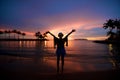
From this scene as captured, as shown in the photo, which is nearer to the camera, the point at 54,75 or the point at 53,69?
the point at 54,75

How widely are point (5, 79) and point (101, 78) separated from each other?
3923 mm

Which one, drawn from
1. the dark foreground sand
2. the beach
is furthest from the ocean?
the dark foreground sand

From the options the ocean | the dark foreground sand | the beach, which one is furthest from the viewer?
the ocean

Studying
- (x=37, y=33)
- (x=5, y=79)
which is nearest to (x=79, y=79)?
(x=5, y=79)

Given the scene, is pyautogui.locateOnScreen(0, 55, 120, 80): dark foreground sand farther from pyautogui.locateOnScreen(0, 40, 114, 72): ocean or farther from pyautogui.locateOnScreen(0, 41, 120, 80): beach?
pyautogui.locateOnScreen(0, 40, 114, 72): ocean

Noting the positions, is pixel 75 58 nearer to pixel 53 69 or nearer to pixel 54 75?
pixel 53 69

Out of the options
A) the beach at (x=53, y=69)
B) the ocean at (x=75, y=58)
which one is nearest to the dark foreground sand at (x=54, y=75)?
the beach at (x=53, y=69)

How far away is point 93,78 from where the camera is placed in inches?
367

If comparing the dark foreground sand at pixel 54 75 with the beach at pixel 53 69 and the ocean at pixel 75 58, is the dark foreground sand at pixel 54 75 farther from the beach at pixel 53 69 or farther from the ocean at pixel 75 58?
the ocean at pixel 75 58

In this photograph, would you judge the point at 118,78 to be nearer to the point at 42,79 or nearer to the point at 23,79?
the point at 42,79

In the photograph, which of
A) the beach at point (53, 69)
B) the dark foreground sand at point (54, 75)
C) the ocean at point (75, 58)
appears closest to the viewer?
the dark foreground sand at point (54, 75)

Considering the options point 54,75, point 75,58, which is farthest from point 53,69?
point 75,58

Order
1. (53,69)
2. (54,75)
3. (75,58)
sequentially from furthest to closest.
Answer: (75,58), (53,69), (54,75)

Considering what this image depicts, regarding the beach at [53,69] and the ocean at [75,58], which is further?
the ocean at [75,58]
